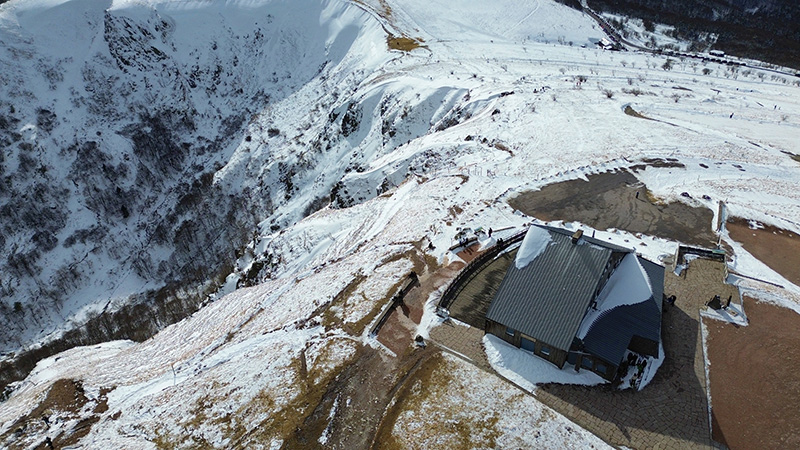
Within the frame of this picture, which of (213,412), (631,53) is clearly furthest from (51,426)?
(631,53)

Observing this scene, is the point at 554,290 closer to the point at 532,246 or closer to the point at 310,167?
the point at 532,246

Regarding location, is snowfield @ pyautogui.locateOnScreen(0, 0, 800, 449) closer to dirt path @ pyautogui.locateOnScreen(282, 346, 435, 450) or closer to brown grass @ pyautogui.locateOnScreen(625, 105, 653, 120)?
dirt path @ pyautogui.locateOnScreen(282, 346, 435, 450)

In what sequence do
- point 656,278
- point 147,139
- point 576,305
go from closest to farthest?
point 576,305
point 656,278
point 147,139

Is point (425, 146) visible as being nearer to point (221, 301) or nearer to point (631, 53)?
point (221, 301)

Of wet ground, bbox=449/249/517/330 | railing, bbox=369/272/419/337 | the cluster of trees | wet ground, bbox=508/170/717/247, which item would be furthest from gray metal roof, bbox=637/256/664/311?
the cluster of trees

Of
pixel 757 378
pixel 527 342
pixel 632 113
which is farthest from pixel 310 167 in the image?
pixel 757 378

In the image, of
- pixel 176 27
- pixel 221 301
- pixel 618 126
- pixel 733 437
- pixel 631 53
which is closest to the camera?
pixel 733 437
